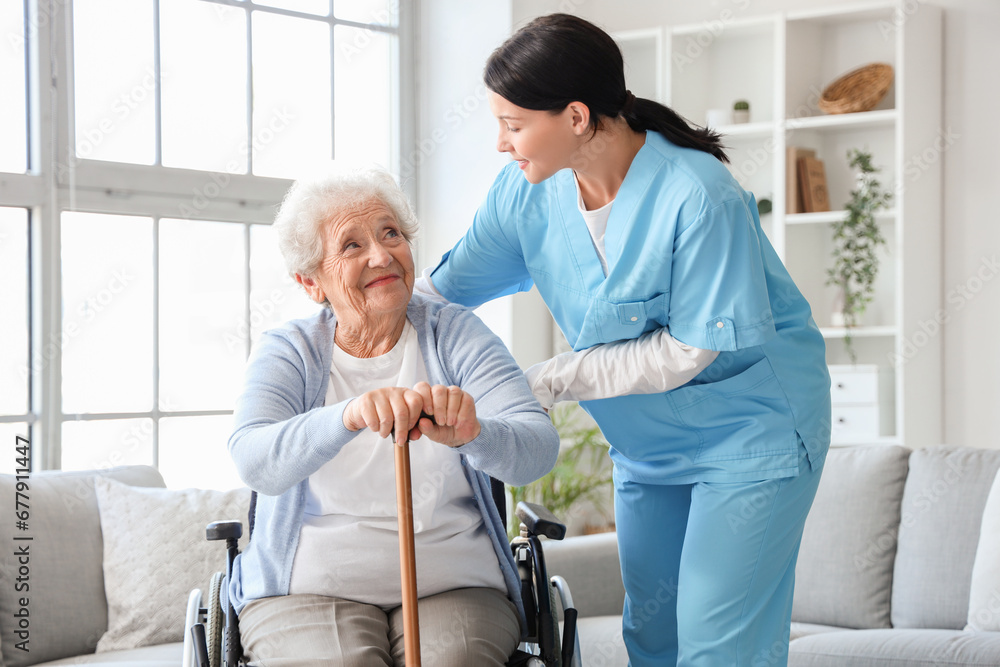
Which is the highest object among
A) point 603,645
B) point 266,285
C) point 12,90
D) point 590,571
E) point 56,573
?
point 12,90

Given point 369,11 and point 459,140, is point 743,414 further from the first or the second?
point 369,11

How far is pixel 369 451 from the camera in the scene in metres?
1.54

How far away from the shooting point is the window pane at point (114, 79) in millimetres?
3197

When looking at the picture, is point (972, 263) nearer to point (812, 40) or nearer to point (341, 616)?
point (812, 40)

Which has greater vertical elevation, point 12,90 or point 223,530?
point 12,90

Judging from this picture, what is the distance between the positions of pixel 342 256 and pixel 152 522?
1.36m

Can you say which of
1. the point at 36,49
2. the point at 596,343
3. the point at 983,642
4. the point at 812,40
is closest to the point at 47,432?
the point at 36,49

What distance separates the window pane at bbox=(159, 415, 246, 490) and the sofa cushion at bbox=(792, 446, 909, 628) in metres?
1.92

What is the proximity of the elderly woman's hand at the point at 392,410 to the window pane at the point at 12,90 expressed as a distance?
2.31 meters

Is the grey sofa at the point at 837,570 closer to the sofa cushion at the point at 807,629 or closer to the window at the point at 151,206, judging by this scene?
the sofa cushion at the point at 807,629

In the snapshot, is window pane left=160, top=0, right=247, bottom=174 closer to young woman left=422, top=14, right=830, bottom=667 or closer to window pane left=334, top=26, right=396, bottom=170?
window pane left=334, top=26, right=396, bottom=170

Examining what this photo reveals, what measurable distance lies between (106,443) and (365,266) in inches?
79.6

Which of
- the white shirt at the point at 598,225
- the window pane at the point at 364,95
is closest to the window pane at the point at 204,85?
the window pane at the point at 364,95

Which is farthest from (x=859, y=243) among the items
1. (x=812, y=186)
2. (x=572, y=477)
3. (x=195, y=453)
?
(x=195, y=453)
